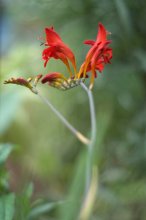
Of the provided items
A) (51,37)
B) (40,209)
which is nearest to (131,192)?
(40,209)

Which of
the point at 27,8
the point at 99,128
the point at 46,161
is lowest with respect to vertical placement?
the point at 99,128

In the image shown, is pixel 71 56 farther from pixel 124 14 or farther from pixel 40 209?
pixel 124 14

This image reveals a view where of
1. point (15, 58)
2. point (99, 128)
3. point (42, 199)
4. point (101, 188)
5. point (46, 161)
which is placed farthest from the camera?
point (15, 58)

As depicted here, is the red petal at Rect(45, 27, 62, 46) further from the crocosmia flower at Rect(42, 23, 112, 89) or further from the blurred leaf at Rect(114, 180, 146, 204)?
the blurred leaf at Rect(114, 180, 146, 204)

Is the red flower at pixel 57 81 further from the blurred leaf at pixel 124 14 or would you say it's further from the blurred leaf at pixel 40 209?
the blurred leaf at pixel 124 14

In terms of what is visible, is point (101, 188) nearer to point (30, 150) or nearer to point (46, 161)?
point (46, 161)

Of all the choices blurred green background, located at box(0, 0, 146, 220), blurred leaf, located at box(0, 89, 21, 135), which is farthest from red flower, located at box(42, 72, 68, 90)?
blurred leaf, located at box(0, 89, 21, 135)

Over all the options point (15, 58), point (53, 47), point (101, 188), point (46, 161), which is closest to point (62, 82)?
point (53, 47)
